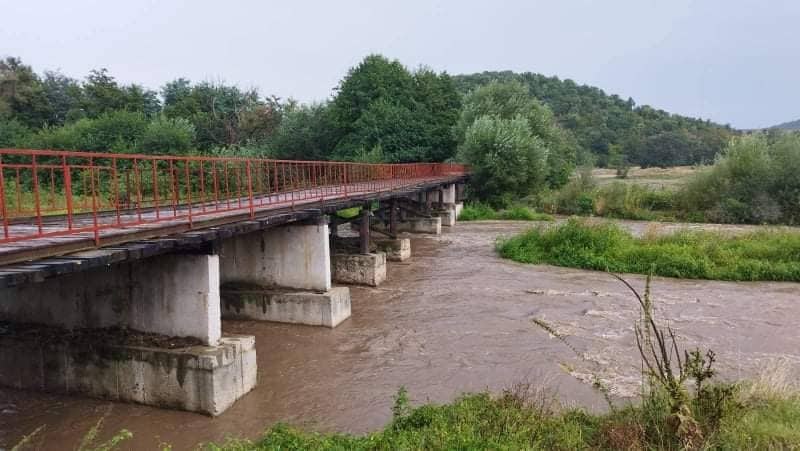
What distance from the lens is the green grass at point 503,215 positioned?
32750mm

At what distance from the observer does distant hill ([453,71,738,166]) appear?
75938mm

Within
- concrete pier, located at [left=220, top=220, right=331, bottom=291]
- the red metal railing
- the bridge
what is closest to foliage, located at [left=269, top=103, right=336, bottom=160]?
the red metal railing

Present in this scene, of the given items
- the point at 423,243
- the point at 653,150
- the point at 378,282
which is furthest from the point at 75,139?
the point at 653,150

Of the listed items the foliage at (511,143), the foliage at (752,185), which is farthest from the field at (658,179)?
the foliage at (511,143)

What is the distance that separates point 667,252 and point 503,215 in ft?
50.8

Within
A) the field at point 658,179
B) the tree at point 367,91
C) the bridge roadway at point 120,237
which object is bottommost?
the field at point 658,179

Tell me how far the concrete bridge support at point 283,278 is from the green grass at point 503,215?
69.7 ft

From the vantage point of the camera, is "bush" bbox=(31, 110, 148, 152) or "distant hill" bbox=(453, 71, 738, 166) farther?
"distant hill" bbox=(453, 71, 738, 166)

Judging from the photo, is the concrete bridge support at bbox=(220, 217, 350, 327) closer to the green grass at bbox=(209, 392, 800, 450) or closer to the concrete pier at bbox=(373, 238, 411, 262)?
the green grass at bbox=(209, 392, 800, 450)

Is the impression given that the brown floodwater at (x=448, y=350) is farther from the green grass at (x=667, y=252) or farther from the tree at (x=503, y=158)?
the tree at (x=503, y=158)

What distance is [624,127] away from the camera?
88.2m

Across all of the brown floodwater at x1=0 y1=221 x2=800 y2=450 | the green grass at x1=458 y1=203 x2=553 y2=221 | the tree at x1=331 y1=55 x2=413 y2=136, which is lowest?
the brown floodwater at x1=0 y1=221 x2=800 y2=450

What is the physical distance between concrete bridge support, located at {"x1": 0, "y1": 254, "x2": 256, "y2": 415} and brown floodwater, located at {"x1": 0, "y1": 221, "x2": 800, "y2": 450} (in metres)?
0.29

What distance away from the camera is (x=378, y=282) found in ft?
51.4
